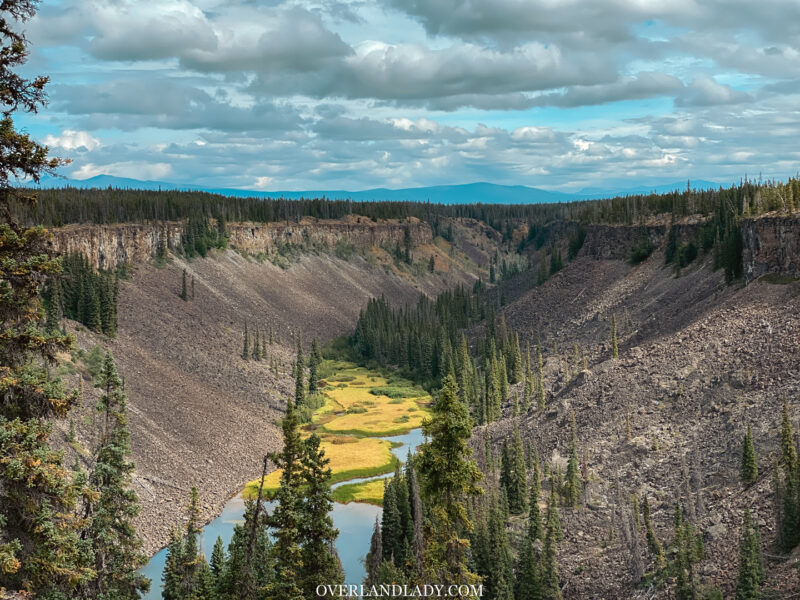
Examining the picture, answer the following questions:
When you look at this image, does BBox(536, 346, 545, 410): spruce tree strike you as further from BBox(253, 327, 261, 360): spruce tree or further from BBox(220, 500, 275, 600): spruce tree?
BBox(253, 327, 261, 360): spruce tree

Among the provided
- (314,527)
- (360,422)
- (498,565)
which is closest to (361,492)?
(360,422)

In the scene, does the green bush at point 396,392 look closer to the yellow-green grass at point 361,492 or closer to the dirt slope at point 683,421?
the dirt slope at point 683,421

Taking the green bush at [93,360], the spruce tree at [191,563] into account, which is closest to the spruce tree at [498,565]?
the spruce tree at [191,563]

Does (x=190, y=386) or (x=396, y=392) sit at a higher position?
(x=190, y=386)

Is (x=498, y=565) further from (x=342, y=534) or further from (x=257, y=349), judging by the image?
(x=257, y=349)

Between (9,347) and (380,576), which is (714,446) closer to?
(380,576)

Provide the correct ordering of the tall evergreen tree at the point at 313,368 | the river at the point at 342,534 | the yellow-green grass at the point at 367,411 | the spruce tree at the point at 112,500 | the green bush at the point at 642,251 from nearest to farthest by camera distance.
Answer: the spruce tree at the point at 112,500, the river at the point at 342,534, the yellow-green grass at the point at 367,411, the tall evergreen tree at the point at 313,368, the green bush at the point at 642,251

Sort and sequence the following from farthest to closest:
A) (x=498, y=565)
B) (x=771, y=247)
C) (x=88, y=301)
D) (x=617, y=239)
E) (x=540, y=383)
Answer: (x=617, y=239) < (x=88, y=301) < (x=540, y=383) < (x=771, y=247) < (x=498, y=565)
